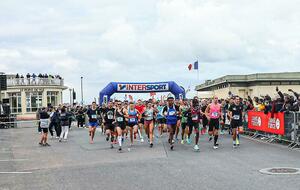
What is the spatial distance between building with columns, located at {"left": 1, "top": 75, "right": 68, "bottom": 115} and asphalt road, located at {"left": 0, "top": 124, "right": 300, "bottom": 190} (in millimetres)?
49741

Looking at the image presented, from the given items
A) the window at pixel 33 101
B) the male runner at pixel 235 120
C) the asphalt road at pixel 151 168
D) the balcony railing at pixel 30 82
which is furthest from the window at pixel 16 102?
the male runner at pixel 235 120

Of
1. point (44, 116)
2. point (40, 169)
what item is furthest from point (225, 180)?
point (44, 116)

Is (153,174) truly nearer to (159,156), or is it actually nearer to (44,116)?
(159,156)

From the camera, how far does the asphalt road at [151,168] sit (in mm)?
8711

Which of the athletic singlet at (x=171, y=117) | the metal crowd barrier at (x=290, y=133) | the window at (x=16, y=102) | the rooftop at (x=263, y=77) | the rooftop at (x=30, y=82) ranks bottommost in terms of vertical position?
the metal crowd barrier at (x=290, y=133)

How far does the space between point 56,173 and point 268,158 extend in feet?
19.0

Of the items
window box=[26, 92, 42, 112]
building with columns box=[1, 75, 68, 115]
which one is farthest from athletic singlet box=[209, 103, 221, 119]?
window box=[26, 92, 42, 112]

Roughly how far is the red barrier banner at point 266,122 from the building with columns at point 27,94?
4904 cm

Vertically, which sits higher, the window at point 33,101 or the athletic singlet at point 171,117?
the window at point 33,101

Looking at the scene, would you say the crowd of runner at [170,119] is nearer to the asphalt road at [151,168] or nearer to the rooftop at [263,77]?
the asphalt road at [151,168]

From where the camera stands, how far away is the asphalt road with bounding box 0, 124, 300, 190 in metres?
8.71

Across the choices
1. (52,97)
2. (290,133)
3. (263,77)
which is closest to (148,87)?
(290,133)

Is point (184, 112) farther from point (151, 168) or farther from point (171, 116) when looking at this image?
point (151, 168)

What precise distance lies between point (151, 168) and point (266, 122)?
27.8 feet
